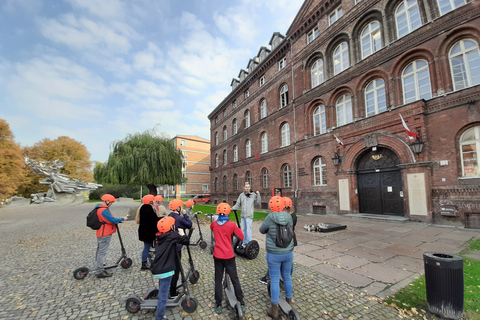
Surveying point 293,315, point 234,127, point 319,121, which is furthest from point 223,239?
point 234,127

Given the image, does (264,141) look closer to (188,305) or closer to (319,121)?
(319,121)

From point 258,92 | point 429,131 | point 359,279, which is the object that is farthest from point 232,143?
point 359,279

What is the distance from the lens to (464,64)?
10.1 m

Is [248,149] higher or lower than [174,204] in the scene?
higher

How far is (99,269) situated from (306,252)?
5250 mm

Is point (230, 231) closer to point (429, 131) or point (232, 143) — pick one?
point (429, 131)

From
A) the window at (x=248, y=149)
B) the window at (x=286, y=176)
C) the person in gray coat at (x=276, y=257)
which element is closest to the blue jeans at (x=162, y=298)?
the person in gray coat at (x=276, y=257)

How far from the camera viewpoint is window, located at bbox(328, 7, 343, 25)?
52.1 feet

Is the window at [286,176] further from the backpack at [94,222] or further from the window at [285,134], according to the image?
the backpack at [94,222]

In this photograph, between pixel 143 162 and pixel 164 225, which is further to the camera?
pixel 143 162

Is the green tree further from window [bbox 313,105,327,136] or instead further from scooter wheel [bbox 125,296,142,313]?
window [bbox 313,105,327,136]

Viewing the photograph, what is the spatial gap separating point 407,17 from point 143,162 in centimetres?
1885

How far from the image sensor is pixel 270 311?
3.25 meters

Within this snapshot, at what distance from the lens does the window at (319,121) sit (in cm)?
1661
